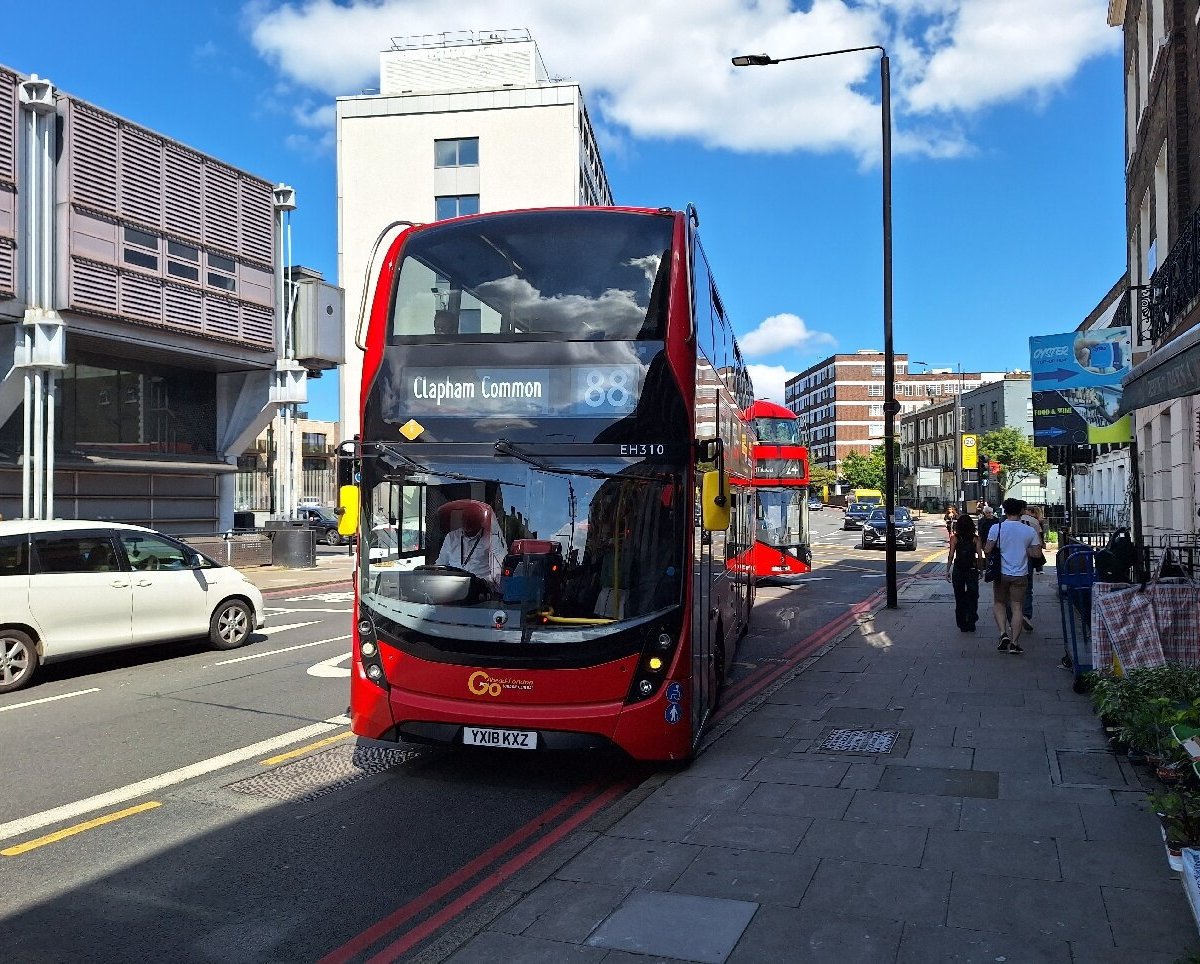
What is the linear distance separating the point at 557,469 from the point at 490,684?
4.91 ft

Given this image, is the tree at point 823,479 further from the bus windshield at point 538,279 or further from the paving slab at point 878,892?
the paving slab at point 878,892

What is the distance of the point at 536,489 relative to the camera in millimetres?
6617

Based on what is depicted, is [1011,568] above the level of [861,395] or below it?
below

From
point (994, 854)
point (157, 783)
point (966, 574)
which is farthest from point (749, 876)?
point (966, 574)

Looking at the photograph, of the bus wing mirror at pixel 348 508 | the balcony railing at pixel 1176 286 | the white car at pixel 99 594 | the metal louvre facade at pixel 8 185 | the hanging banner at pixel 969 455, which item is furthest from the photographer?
the hanging banner at pixel 969 455

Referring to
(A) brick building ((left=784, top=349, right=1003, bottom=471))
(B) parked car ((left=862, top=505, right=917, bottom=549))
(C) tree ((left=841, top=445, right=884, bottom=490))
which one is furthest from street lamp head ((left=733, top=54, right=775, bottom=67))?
(A) brick building ((left=784, top=349, right=1003, bottom=471))

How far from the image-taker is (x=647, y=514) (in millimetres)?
6629

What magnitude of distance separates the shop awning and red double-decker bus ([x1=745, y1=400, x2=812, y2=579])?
50.4 feet

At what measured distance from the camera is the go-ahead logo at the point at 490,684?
6473 mm

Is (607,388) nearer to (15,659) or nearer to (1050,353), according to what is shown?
(15,659)

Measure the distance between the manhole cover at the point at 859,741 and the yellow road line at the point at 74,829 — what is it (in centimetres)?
473

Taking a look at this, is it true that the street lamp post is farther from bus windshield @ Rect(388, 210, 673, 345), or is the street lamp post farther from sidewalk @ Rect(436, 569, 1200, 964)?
bus windshield @ Rect(388, 210, 673, 345)

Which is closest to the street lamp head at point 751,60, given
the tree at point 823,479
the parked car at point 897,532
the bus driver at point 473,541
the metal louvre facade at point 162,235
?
the bus driver at point 473,541

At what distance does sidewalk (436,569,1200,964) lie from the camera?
13.6 feet
